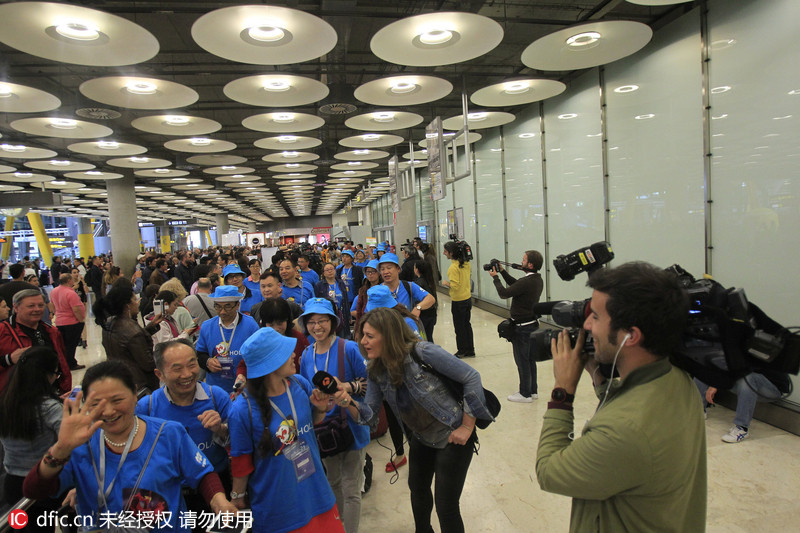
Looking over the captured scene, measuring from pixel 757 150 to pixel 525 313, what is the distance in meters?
3.04

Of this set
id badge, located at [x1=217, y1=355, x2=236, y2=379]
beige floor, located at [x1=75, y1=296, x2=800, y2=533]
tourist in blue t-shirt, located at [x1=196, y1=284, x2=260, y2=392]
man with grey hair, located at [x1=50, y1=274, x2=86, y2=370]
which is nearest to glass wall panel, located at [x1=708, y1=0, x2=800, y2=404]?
beige floor, located at [x1=75, y1=296, x2=800, y2=533]

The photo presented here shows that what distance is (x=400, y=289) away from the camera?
188 inches

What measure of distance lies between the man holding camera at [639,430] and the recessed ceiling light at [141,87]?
6387mm

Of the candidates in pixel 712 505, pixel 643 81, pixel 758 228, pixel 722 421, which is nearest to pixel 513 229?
pixel 643 81

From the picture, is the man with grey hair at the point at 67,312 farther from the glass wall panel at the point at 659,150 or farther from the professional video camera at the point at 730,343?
the glass wall panel at the point at 659,150

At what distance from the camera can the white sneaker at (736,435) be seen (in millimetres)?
3943

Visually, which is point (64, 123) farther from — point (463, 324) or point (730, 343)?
point (730, 343)

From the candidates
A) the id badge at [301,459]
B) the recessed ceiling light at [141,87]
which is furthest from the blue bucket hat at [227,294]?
the recessed ceiling light at [141,87]

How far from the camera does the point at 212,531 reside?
65.4 inches

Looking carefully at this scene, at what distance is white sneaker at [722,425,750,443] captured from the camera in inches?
155

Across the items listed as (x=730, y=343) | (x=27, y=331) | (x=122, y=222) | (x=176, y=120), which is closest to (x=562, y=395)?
(x=730, y=343)

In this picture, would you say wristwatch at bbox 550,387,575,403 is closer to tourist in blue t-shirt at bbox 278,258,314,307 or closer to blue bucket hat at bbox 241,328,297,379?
blue bucket hat at bbox 241,328,297,379

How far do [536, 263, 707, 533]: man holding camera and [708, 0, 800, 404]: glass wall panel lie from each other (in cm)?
451

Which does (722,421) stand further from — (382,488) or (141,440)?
(141,440)
